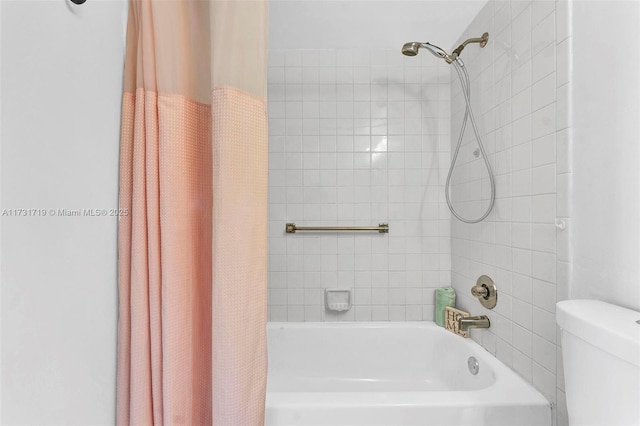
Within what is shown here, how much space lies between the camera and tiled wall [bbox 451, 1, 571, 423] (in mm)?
1042

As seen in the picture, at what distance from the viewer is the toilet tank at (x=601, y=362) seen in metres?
0.62

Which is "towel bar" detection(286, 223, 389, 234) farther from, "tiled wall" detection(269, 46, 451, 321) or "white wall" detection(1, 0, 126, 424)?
"white wall" detection(1, 0, 126, 424)

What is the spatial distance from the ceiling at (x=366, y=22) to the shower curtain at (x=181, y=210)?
1.05 m

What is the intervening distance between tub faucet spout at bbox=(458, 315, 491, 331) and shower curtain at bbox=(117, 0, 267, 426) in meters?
1.11

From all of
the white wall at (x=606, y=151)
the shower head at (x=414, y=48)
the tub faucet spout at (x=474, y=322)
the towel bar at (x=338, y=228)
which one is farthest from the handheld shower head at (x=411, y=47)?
the tub faucet spout at (x=474, y=322)

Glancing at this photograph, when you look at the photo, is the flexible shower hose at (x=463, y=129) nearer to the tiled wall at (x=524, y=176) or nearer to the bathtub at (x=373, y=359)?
the tiled wall at (x=524, y=176)

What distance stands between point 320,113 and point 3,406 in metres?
1.68

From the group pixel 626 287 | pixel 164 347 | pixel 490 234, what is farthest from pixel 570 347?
pixel 164 347

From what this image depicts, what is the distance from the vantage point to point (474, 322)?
1.50m

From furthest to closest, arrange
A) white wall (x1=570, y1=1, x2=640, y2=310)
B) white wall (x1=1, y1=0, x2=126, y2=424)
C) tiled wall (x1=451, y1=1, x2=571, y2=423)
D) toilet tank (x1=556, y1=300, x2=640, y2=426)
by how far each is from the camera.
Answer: tiled wall (x1=451, y1=1, x2=571, y2=423)
white wall (x1=570, y1=1, x2=640, y2=310)
toilet tank (x1=556, y1=300, x2=640, y2=426)
white wall (x1=1, y1=0, x2=126, y2=424)

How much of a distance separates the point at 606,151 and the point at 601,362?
Result: 51 cm

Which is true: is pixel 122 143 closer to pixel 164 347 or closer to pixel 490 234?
pixel 164 347

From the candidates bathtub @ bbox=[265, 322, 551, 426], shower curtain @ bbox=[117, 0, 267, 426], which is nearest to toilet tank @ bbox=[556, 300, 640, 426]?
bathtub @ bbox=[265, 322, 551, 426]

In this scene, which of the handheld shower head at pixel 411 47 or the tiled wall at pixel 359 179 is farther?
the tiled wall at pixel 359 179
